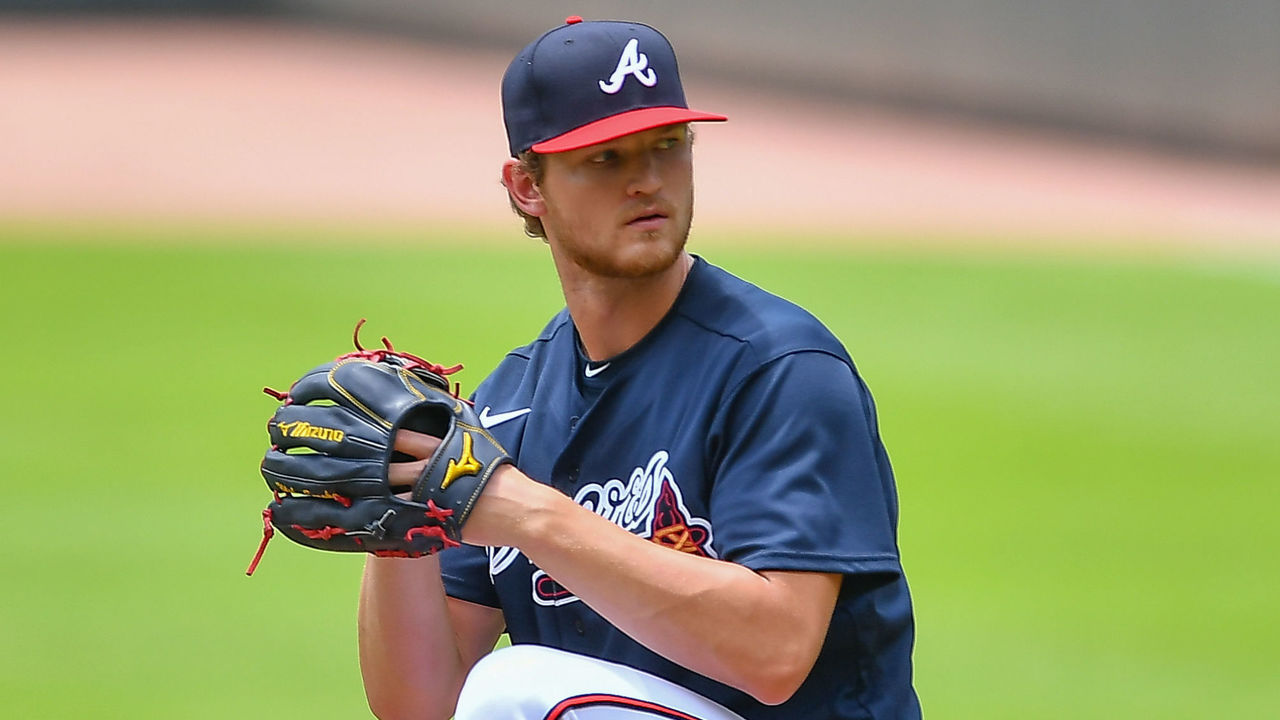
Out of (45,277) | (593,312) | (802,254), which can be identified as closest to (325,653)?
(593,312)

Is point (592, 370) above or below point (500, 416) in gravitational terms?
above

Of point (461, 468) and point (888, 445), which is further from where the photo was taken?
point (888, 445)

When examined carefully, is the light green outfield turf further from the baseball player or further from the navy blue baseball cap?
the navy blue baseball cap

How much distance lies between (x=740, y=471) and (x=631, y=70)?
731mm

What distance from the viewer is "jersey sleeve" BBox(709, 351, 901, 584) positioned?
2.71 m

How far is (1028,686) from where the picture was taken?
5.15 meters

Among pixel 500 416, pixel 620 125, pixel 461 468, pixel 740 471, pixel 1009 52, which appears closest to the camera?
pixel 461 468

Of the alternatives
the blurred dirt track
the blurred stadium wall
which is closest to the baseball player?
the blurred dirt track

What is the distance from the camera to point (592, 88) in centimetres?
298

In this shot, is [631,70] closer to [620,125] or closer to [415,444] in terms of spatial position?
[620,125]

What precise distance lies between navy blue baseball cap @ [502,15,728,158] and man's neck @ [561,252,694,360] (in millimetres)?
267

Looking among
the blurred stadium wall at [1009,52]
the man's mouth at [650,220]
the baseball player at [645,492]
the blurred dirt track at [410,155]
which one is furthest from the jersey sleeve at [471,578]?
the blurred stadium wall at [1009,52]

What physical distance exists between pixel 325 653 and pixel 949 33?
1266 cm

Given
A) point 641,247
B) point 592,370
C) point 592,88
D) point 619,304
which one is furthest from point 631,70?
point 592,370
